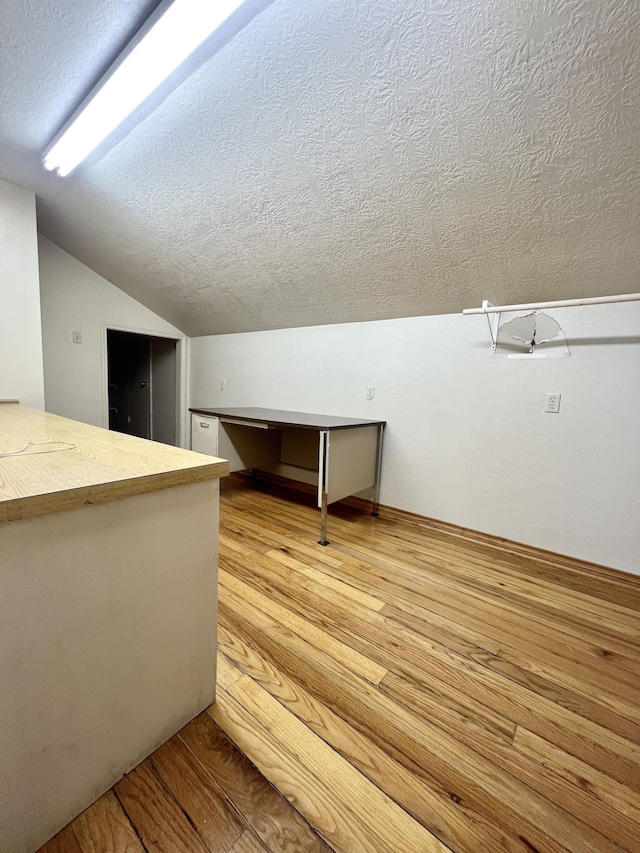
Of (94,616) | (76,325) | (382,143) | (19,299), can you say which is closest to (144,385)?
(76,325)

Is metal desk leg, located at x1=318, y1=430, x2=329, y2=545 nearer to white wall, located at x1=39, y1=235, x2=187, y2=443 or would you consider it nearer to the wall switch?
the wall switch

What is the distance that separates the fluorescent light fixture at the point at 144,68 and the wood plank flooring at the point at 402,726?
2.08 metres

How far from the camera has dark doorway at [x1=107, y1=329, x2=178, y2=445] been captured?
15.0ft

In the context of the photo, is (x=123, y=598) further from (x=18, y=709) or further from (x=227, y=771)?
(x=227, y=771)

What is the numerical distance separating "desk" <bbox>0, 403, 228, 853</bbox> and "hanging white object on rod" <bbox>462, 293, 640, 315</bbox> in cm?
181

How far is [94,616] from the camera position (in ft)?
2.44

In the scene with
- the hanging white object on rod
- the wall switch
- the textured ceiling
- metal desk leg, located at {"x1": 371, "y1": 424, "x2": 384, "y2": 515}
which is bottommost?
metal desk leg, located at {"x1": 371, "y1": 424, "x2": 384, "y2": 515}

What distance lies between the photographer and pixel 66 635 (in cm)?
70

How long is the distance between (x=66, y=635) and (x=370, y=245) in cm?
209

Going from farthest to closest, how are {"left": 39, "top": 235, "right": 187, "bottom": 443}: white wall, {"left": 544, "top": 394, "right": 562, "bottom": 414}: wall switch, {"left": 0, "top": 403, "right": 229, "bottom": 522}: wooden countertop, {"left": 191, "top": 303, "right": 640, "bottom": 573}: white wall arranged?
{"left": 39, "top": 235, "right": 187, "bottom": 443}: white wall < {"left": 544, "top": 394, "right": 562, "bottom": 414}: wall switch < {"left": 191, "top": 303, "right": 640, "bottom": 573}: white wall < {"left": 0, "top": 403, "right": 229, "bottom": 522}: wooden countertop

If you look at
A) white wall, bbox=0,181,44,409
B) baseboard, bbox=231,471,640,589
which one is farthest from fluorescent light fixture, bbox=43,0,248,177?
baseboard, bbox=231,471,640,589

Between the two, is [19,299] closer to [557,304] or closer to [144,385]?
[144,385]

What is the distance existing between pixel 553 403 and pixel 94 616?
2286 mm

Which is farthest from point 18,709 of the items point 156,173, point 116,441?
point 156,173
